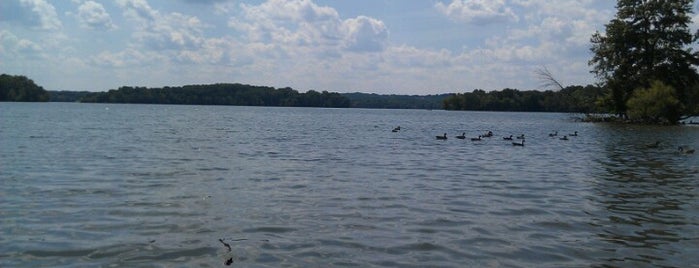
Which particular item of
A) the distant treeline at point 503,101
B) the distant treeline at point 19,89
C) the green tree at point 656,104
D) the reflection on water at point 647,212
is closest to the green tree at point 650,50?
the green tree at point 656,104

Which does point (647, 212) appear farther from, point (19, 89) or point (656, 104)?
point (19, 89)

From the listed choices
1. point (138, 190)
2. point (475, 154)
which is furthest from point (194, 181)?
point (475, 154)

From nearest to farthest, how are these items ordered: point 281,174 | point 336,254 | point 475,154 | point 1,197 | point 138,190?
point 336,254 < point 1,197 < point 138,190 < point 281,174 < point 475,154

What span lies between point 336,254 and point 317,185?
7.84m

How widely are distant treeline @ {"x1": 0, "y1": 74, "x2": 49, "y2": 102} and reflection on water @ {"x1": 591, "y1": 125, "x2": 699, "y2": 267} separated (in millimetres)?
170457

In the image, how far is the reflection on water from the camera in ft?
31.1

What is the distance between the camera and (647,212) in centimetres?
1322

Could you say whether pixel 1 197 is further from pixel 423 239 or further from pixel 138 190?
pixel 423 239

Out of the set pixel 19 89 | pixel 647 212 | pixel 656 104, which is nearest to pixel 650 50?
pixel 656 104

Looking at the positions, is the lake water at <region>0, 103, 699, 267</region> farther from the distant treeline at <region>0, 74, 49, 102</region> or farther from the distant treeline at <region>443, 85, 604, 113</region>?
the distant treeline at <region>443, 85, 604, 113</region>

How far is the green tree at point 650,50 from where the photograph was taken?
66125mm

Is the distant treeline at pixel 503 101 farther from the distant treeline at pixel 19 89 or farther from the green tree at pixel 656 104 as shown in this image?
the distant treeline at pixel 19 89

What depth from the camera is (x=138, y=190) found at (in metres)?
15.5

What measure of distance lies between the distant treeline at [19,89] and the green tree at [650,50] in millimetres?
150759
